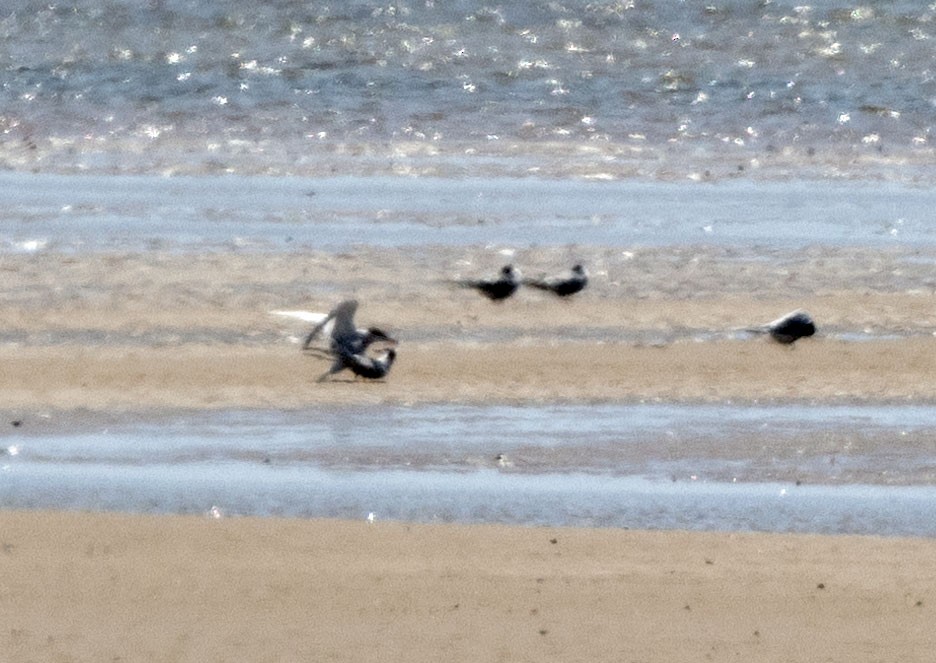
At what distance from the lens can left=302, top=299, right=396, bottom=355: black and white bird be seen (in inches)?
341

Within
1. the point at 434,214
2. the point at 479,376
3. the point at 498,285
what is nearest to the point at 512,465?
the point at 479,376

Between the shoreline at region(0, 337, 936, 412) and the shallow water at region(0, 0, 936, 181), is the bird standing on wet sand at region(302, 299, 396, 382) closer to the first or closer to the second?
the shoreline at region(0, 337, 936, 412)

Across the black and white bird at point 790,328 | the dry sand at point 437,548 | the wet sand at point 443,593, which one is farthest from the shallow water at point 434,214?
the wet sand at point 443,593

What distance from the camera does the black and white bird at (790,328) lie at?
9289 millimetres

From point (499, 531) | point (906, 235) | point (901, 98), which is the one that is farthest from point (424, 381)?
point (901, 98)

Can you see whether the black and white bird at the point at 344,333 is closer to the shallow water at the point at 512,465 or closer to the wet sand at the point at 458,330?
the wet sand at the point at 458,330

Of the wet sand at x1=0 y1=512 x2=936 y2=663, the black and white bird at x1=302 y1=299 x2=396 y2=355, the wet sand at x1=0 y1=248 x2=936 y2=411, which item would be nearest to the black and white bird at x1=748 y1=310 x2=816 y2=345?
the wet sand at x1=0 y1=248 x2=936 y2=411

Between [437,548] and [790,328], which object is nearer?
[437,548]

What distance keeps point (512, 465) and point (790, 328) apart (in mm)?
2313

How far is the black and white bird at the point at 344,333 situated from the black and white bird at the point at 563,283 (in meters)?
1.06

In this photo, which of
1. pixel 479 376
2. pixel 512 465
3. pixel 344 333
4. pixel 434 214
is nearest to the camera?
pixel 512 465

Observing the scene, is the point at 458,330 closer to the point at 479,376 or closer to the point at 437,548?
the point at 479,376

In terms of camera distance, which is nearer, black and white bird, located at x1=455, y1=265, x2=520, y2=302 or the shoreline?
the shoreline

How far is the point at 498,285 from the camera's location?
984 centimetres
